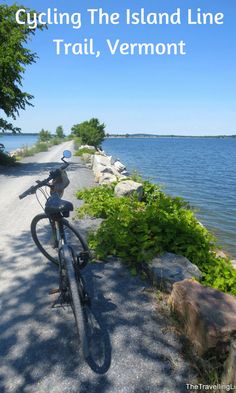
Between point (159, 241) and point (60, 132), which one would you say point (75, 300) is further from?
point (60, 132)

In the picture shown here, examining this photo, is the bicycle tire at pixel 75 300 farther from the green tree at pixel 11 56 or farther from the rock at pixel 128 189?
the green tree at pixel 11 56

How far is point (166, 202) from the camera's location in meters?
7.77

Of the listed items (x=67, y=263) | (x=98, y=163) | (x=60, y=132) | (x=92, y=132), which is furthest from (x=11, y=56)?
Answer: (x=60, y=132)

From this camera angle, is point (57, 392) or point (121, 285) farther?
point (121, 285)

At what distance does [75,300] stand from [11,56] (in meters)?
18.3

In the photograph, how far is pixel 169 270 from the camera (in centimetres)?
532

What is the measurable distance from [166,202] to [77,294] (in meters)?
4.45

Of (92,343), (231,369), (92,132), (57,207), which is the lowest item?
(92,343)

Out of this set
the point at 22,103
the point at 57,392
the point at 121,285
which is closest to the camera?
the point at 57,392

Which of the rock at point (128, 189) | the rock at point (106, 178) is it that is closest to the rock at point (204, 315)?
the rock at point (128, 189)

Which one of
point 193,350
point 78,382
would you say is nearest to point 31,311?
point 78,382

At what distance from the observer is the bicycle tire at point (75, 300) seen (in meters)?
3.54

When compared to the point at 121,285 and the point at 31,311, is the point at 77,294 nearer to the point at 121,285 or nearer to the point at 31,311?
the point at 31,311

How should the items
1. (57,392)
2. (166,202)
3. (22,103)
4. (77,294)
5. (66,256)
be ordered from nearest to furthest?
(57,392), (77,294), (66,256), (166,202), (22,103)
